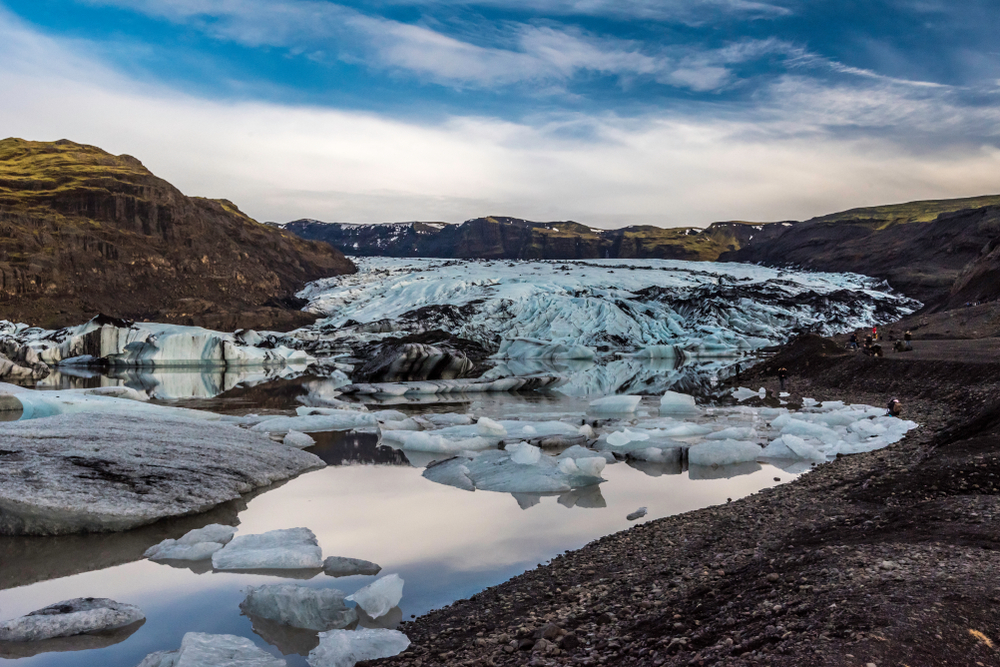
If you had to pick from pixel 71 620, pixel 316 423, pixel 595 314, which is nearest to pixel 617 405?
pixel 316 423

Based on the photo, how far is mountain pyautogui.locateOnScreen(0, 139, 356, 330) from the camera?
3422 cm

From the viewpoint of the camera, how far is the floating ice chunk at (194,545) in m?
3.81

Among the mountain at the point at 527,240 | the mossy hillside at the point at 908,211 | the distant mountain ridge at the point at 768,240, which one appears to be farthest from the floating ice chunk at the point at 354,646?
the mountain at the point at 527,240

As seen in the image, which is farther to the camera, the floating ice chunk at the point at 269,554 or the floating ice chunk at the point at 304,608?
the floating ice chunk at the point at 269,554

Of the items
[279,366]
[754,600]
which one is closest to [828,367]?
[754,600]

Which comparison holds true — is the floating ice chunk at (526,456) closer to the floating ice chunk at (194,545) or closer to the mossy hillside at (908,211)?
the floating ice chunk at (194,545)

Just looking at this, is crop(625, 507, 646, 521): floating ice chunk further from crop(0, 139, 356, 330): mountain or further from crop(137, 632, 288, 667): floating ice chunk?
crop(0, 139, 356, 330): mountain

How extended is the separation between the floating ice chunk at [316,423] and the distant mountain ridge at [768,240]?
3853 cm

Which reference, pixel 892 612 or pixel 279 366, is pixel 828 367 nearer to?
pixel 892 612

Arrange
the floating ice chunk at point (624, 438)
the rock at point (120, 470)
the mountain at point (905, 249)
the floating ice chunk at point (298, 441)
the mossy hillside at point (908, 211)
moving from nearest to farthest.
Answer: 1. the rock at point (120, 470)
2. the floating ice chunk at point (624, 438)
3. the floating ice chunk at point (298, 441)
4. the mountain at point (905, 249)
5. the mossy hillside at point (908, 211)

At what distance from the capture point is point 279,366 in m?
26.0

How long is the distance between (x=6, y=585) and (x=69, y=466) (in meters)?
1.47

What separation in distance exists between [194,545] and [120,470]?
144cm

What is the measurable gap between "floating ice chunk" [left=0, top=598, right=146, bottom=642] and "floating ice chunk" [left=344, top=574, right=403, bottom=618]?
1.01 m
